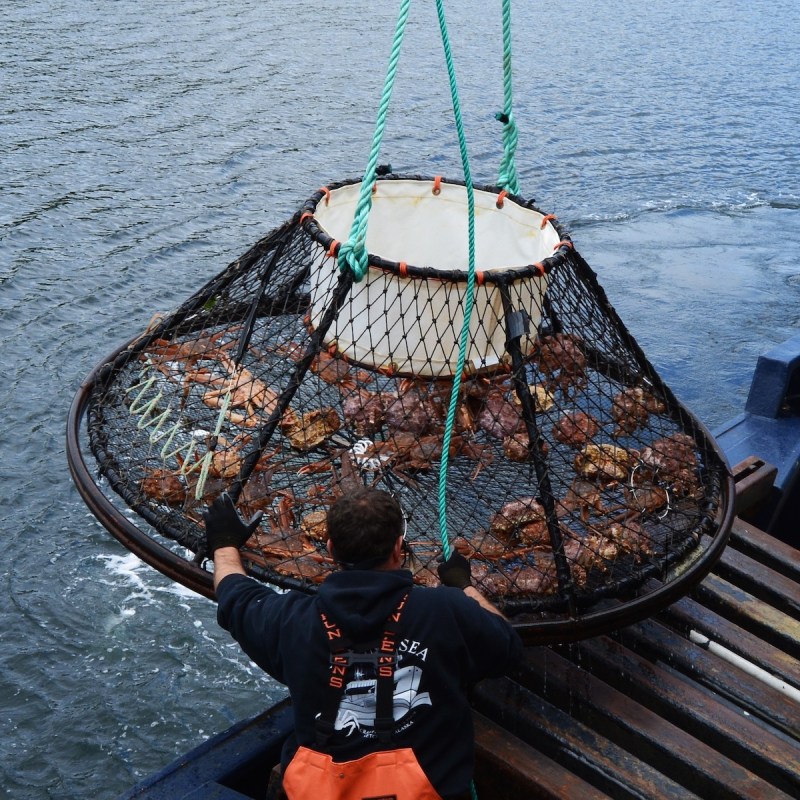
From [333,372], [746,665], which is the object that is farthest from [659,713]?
[333,372]

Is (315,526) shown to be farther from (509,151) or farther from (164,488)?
(509,151)

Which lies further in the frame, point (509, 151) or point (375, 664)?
point (509, 151)

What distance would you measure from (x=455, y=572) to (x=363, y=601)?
483 mm

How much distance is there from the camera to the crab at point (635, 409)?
3486 millimetres

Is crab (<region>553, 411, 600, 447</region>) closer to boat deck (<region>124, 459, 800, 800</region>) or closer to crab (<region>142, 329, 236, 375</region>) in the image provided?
boat deck (<region>124, 459, 800, 800</region>)

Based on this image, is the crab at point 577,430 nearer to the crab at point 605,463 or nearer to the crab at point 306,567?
the crab at point 605,463

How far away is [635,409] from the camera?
3.53 m

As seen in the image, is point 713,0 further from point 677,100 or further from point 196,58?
point 196,58

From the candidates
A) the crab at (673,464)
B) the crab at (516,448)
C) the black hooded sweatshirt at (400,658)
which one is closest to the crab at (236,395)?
the crab at (516,448)

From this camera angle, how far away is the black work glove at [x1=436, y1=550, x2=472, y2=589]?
2686 millimetres

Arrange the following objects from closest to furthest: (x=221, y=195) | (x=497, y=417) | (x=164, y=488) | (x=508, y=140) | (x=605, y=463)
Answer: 1. (x=164, y=488)
2. (x=497, y=417)
3. (x=605, y=463)
4. (x=508, y=140)
5. (x=221, y=195)

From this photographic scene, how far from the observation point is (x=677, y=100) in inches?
563

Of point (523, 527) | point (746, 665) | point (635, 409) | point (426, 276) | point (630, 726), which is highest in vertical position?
point (426, 276)

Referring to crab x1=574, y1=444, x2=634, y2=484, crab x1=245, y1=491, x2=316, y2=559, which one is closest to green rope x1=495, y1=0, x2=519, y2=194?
crab x1=574, y1=444, x2=634, y2=484
